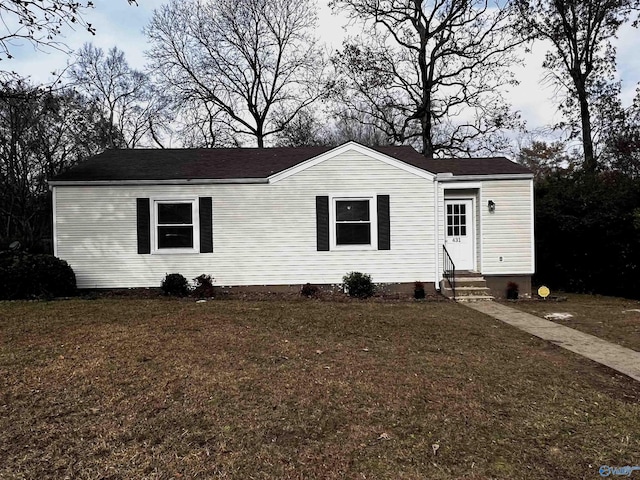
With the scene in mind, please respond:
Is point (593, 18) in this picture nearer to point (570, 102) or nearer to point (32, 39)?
point (570, 102)

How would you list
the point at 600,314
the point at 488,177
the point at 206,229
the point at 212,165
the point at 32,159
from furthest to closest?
the point at 32,159 < the point at 212,165 < the point at 488,177 < the point at 206,229 < the point at 600,314

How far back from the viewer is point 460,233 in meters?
11.8

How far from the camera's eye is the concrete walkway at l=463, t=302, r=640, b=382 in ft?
17.0

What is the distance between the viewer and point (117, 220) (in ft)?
36.4

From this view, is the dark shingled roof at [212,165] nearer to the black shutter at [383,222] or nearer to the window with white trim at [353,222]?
the black shutter at [383,222]

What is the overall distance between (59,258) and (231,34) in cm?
1976

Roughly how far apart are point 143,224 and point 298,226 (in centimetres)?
420

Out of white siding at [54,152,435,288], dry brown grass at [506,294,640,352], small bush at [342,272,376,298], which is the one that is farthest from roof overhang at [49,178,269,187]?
dry brown grass at [506,294,640,352]

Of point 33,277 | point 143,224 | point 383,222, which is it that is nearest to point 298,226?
point 383,222

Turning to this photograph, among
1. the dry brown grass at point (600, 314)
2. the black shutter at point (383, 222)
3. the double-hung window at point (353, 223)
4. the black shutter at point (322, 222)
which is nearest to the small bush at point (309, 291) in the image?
the black shutter at point (322, 222)

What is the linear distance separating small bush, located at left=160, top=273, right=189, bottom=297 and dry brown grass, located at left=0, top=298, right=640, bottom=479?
4.04 m

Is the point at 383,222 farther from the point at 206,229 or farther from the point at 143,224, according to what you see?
the point at 143,224

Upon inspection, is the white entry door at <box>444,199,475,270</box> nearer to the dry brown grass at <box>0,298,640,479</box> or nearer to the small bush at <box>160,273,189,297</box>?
the dry brown grass at <box>0,298,640,479</box>

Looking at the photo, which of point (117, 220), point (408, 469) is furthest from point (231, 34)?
point (408, 469)
